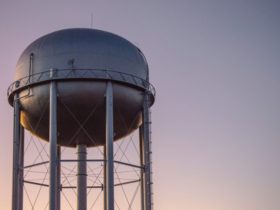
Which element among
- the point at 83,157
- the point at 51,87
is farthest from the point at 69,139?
the point at 51,87

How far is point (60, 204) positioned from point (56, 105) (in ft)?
21.0

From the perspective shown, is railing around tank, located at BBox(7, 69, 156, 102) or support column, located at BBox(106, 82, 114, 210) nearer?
support column, located at BBox(106, 82, 114, 210)

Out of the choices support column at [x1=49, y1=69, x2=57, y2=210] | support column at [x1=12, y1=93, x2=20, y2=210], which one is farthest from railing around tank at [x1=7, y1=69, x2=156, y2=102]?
support column at [x1=12, y1=93, x2=20, y2=210]

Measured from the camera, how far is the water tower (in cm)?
2505

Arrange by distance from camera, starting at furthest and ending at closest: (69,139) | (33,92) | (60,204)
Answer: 1. (60,204)
2. (69,139)
3. (33,92)

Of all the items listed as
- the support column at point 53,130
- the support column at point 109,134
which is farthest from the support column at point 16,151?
the support column at point 109,134

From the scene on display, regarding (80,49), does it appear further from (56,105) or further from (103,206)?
(103,206)

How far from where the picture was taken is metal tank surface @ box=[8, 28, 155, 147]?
25.2 m

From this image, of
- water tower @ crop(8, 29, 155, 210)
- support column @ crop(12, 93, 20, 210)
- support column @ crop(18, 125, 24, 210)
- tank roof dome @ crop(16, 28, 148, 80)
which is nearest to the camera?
water tower @ crop(8, 29, 155, 210)

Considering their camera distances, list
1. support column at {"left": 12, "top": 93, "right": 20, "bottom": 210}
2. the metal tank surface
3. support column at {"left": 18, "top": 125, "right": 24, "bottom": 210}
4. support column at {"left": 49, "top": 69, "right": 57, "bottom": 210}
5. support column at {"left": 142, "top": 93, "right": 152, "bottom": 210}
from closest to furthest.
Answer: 1. support column at {"left": 49, "top": 69, "right": 57, "bottom": 210}
2. the metal tank surface
3. support column at {"left": 12, "top": 93, "right": 20, "bottom": 210}
4. support column at {"left": 18, "top": 125, "right": 24, "bottom": 210}
5. support column at {"left": 142, "top": 93, "right": 152, "bottom": 210}

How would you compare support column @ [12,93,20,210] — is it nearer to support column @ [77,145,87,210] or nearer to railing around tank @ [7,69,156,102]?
railing around tank @ [7,69,156,102]

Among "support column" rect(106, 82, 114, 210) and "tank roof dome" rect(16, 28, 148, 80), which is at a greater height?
"tank roof dome" rect(16, 28, 148, 80)

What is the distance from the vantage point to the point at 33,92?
2570 centimetres

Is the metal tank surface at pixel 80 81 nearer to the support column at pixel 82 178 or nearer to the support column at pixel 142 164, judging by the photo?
the support column at pixel 142 164
